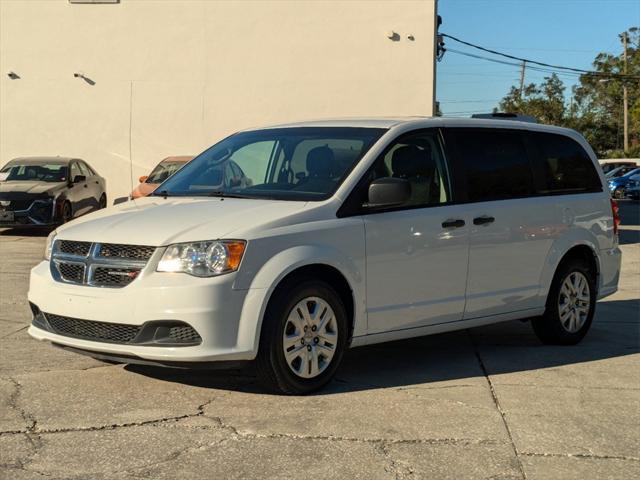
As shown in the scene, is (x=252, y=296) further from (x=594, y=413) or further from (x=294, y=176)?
(x=594, y=413)

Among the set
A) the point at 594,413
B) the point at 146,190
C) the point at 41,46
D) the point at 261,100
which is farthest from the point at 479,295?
the point at 41,46

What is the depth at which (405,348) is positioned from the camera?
26.5 feet

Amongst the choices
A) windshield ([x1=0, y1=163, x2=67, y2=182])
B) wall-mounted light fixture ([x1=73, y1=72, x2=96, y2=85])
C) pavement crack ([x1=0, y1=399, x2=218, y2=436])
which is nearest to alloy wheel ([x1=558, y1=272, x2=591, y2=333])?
pavement crack ([x1=0, y1=399, x2=218, y2=436])

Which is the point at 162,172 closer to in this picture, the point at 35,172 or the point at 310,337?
the point at 35,172

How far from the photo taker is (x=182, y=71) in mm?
24562

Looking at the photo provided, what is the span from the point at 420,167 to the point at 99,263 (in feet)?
7.93

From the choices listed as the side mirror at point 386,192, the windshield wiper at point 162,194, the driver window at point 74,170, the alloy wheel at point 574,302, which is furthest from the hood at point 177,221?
the driver window at point 74,170

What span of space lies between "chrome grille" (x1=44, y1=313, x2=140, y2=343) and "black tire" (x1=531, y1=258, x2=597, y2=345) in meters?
3.66

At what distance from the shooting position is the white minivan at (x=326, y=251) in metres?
5.89

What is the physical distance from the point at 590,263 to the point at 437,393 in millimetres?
2751

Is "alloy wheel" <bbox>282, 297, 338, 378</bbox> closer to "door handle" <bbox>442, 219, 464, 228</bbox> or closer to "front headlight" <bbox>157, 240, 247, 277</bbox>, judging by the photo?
"front headlight" <bbox>157, 240, 247, 277</bbox>

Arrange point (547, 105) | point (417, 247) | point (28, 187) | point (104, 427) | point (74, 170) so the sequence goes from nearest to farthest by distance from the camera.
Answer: point (104, 427)
point (417, 247)
point (28, 187)
point (74, 170)
point (547, 105)

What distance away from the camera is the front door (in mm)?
6637

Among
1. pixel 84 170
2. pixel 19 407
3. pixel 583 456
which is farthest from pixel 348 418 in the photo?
pixel 84 170
